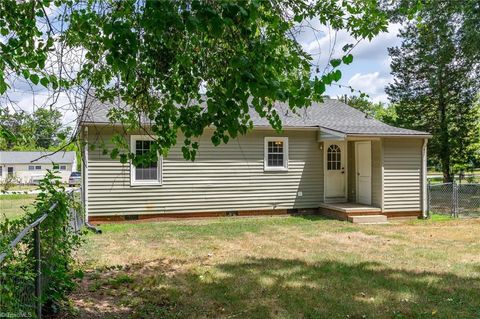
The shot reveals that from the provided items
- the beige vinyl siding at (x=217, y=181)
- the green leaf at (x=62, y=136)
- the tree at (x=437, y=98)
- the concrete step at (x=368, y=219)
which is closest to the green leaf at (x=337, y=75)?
the green leaf at (x=62, y=136)

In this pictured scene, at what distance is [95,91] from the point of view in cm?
385

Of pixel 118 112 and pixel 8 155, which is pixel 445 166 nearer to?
pixel 118 112

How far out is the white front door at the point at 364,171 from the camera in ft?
40.4

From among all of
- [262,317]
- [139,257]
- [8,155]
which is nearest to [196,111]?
[262,317]

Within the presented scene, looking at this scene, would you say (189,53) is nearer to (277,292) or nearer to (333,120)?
(277,292)

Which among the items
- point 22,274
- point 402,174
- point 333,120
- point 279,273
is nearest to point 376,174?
point 402,174

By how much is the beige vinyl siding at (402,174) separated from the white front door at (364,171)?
553 mm

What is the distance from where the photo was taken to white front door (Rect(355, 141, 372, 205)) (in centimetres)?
1231

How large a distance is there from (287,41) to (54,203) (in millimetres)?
2700

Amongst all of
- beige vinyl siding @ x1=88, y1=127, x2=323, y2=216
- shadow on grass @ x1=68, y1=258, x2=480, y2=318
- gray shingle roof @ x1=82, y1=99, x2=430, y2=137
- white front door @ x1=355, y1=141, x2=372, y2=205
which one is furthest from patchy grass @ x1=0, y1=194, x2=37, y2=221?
white front door @ x1=355, y1=141, x2=372, y2=205

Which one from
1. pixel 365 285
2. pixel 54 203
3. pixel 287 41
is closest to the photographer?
pixel 287 41

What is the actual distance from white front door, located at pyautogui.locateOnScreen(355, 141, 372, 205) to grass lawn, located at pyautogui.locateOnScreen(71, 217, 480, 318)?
2366 mm

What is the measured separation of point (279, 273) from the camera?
6062mm

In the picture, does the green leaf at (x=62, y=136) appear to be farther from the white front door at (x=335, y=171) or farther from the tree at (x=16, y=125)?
the white front door at (x=335, y=171)
